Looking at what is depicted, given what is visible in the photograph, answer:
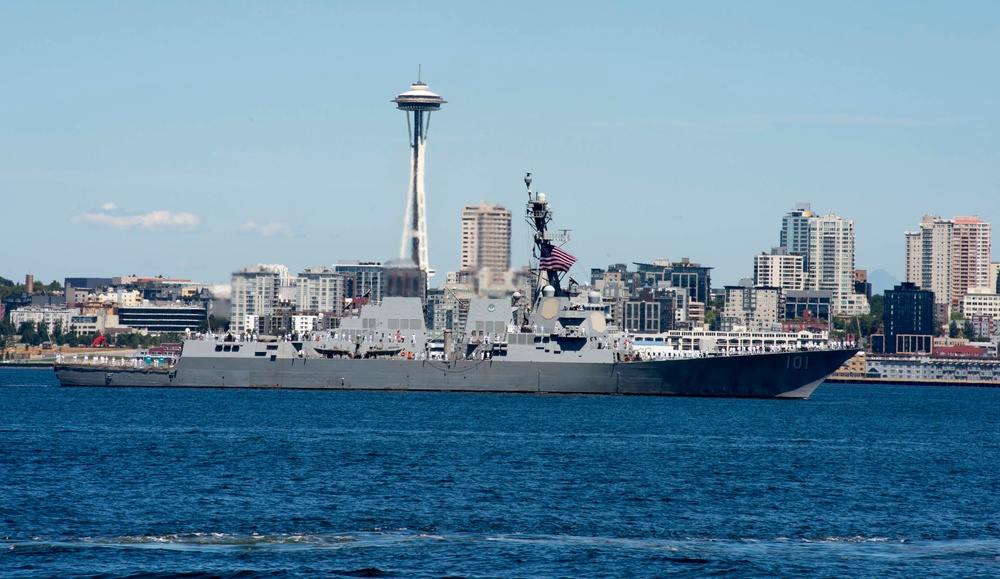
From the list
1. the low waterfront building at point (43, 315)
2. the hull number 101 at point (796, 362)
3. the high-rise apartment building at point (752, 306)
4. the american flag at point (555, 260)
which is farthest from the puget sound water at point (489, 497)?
the low waterfront building at point (43, 315)

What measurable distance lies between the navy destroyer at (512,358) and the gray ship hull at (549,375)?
0.05 metres

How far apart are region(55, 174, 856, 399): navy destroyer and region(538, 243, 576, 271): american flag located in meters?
0.05

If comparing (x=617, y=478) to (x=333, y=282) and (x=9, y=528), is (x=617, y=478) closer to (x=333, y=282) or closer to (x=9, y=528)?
(x=9, y=528)

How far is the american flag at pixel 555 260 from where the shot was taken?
69375 millimetres

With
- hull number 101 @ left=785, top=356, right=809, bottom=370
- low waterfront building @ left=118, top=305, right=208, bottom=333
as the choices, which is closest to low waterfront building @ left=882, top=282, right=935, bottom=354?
low waterfront building @ left=118, top=305, right=208, bottom=333

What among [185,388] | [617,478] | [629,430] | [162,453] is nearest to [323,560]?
[617,478]

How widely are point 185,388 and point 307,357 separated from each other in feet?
26.3

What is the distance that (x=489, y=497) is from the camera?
30.1 m

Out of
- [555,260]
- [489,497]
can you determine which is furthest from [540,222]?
[489,497]

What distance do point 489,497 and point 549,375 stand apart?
37843 millimetres

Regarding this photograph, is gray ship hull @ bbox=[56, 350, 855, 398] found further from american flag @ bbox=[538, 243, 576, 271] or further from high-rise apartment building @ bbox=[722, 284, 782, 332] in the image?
high-rise apartment building @ bbox=[722, 284, 782, 332]

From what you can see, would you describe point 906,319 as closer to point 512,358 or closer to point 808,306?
point 808,306

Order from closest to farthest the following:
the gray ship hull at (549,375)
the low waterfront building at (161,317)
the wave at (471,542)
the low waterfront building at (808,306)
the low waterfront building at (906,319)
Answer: the wave at (471,542) < the gray ship hull at (549,375) < the low waterfront building at (906,319) < the low waterfront building at (161,317) < the low waterfront building at (808,306)

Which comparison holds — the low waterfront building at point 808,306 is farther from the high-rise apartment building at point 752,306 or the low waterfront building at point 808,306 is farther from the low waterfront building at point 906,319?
the low waterfront building at point 906,319
